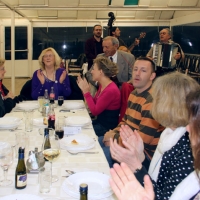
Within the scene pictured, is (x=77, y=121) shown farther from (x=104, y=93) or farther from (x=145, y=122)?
(x=145, y=122)

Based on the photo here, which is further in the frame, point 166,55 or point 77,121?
point 166,55

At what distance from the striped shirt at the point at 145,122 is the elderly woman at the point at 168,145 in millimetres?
350

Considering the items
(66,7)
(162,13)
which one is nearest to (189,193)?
(66,7)

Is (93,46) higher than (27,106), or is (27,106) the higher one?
(93,46)

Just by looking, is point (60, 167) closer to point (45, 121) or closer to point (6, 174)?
point (6, 174)

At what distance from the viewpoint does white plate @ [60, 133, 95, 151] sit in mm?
1854

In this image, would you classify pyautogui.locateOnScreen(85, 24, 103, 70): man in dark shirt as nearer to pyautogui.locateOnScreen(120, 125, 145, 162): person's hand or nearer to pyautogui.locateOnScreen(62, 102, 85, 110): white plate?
pyautogui.locateOnScreen(62, 102, 85, 110): white plate

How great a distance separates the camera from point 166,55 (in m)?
4.24

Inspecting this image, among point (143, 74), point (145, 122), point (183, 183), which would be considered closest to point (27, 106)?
point (143, 74)

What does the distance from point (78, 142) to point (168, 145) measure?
70cm

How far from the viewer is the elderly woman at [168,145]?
4.37ft

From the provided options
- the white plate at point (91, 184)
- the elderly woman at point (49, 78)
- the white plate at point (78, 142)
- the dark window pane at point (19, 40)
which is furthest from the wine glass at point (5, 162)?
the dark window pane at point (19, 40)

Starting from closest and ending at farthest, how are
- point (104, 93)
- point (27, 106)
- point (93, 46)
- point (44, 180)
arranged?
point (44, 180) < point (104, 93) < point (27, 106) < point (93, 46)

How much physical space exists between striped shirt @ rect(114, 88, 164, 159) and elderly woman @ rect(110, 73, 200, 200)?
1.15 feet
